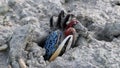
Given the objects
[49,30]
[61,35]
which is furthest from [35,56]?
[49,30]

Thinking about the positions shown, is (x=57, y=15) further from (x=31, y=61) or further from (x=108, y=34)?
(x=31, y=61)

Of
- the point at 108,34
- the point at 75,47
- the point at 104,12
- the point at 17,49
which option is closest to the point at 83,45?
the point at 75,47

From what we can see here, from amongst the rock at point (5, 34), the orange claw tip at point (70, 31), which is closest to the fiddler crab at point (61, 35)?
the orange claw tip at point (70, 31)

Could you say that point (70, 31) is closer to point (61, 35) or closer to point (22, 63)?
point (61, 35)

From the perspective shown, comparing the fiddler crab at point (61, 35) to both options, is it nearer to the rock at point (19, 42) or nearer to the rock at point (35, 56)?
the rock at point (35, 56)

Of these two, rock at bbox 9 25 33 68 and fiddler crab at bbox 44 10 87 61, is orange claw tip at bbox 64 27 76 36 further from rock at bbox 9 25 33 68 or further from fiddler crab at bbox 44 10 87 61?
rock at bbox 9 25 33 68

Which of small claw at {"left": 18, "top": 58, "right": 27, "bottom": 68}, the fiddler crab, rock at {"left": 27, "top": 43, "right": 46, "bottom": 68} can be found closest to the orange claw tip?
the fiddler crab
